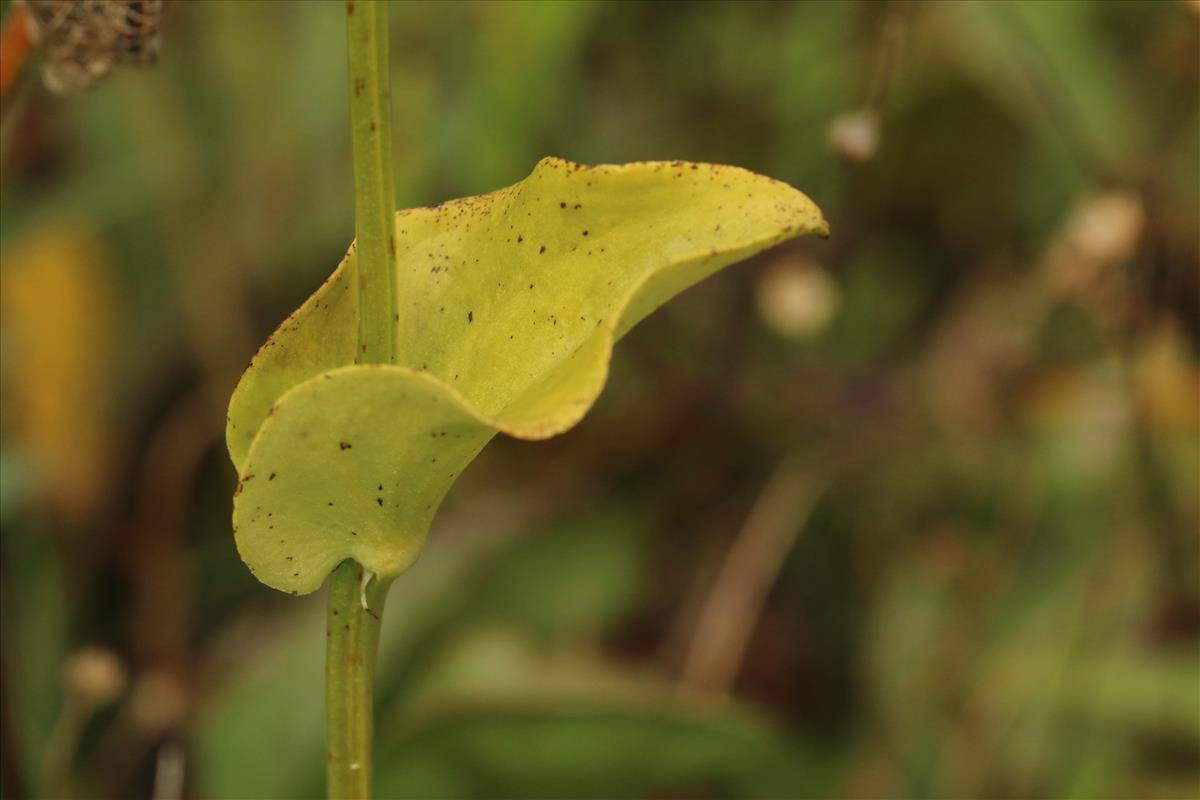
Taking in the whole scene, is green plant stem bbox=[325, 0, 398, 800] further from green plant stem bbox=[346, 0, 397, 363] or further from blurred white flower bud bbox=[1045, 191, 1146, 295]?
blurred white flower bud bbox=[1045, 191, 1146, 295]

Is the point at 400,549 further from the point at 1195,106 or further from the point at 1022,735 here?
the point at 1195,106

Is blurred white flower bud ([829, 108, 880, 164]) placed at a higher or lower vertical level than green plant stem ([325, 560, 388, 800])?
higher

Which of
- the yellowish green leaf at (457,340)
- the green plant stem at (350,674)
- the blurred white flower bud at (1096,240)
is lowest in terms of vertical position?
the green plant stem at (350,674)

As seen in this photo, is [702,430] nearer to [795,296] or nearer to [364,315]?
[795,296]

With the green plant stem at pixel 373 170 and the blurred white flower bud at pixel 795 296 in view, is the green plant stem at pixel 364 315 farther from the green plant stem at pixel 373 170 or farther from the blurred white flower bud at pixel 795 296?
the blurred white flower bud at pixel 795 296

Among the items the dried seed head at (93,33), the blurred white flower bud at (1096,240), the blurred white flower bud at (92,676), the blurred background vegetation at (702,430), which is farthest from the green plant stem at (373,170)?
the blurred white flower bud at (1096,240)

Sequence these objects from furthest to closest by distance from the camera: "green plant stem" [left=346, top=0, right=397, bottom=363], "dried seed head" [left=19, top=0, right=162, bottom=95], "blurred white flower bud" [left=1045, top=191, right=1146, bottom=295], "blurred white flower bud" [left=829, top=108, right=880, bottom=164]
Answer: "blurred white flower bud" [left=1045, top=191, right=1146, bottom=295] < "blurred white flower bud" [left=829, top=108, right=880, bottom=164] < "dried seed head" [left=19, top=0, right=162, bottom=95] < "green plant stem" [left=346, top=0, right=397, bottom=363]

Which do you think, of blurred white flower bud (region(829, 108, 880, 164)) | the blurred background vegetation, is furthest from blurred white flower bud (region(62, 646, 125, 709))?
blurred white flower bud (region(829, 108, 880, 164))

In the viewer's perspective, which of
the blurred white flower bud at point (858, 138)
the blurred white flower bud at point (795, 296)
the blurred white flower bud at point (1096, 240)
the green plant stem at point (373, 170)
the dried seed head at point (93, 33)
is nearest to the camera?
the green plant stem at point (373, 170)
